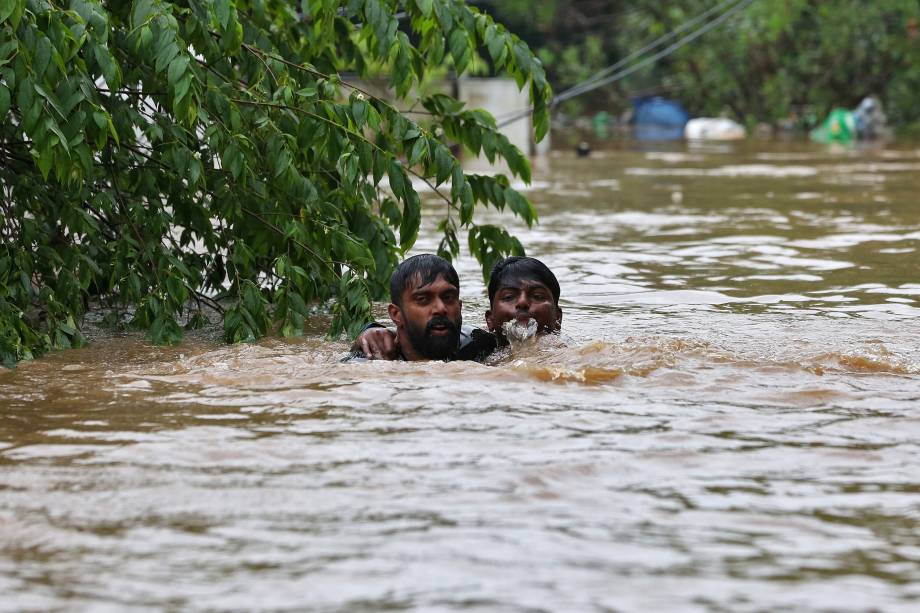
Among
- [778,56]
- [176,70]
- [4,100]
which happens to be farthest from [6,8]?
[778,56]

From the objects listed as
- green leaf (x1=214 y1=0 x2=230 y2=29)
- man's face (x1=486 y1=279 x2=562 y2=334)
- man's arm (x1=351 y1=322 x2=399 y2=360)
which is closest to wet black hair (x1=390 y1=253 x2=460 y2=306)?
man's arm (x1=351 y1=322 x2=399 y2=360)

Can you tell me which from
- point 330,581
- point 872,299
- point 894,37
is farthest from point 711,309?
point 894,37

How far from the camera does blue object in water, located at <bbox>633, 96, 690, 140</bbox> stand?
3242 centimetres

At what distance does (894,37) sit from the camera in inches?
1128

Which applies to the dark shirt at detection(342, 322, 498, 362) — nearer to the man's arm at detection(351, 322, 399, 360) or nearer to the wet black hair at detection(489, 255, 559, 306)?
the man's arm at detection(351, 322, 399, 360)

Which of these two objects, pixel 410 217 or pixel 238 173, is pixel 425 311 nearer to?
pixel 410 217

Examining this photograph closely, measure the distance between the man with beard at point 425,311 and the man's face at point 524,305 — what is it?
0.30 meters

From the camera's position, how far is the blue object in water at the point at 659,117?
32.4 m

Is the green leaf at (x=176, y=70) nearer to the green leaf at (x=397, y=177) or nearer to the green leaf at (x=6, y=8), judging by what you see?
the green leaf at (x=6, y=8)

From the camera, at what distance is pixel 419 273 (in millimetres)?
6777

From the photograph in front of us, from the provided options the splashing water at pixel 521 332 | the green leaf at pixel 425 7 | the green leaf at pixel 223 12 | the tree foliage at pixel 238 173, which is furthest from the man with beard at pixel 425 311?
the green leaf at pixel 223 12

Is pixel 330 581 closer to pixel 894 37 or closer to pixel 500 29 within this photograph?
pixel 500 29

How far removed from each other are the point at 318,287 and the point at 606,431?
2.92m

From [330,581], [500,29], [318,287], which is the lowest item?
[330,581]
